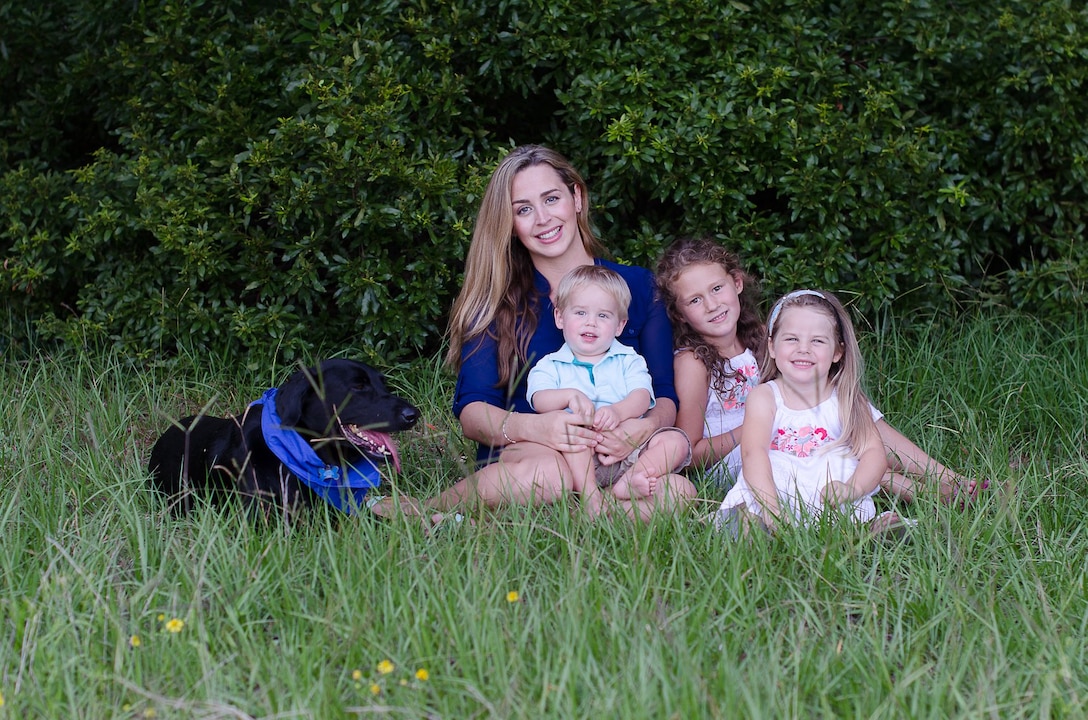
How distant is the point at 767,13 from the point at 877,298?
142 cm

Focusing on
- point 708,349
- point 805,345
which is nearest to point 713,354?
point 708,349

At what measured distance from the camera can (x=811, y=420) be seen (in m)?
3.77

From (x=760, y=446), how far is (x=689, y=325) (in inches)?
31.2

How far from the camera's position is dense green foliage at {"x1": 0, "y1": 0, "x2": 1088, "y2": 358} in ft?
16.4

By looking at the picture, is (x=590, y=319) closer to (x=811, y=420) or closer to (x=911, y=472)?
(x=811, y=420)

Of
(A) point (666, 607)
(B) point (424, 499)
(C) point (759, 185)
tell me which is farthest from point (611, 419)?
(C) point (759, 185)

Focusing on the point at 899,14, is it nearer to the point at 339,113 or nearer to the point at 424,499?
the point at 339,113

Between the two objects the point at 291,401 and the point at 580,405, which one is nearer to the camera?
the point at 291,401

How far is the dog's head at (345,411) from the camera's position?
11.7 feet

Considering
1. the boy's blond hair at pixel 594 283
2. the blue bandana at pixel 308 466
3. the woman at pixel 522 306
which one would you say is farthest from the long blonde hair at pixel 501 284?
the blue bandana at pixel 308 466

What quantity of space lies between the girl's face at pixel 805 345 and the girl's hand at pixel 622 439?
20.1 inches

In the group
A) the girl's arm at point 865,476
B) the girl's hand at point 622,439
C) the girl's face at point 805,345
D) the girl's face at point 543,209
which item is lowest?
the girl's arm at point 865,476

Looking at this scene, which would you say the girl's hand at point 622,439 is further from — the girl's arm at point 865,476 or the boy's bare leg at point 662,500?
the girl's arm at point 865,476

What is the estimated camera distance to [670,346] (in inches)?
166
